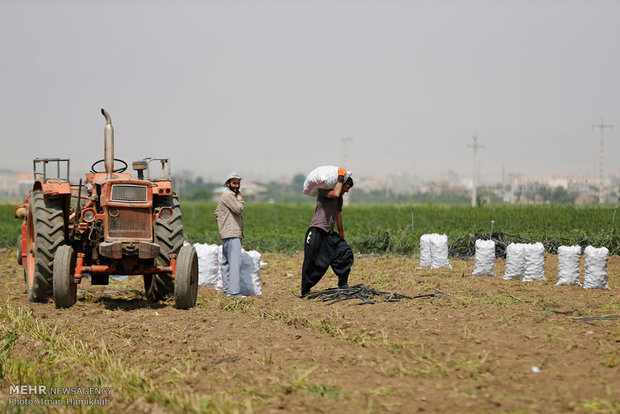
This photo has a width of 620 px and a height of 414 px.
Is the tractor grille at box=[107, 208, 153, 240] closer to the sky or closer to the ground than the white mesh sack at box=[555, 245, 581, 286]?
closer to the sky

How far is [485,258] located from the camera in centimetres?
1104

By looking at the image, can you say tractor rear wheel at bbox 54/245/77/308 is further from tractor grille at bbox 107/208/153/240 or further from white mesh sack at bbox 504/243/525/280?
white mesh sack at bbox 504/243/525/280

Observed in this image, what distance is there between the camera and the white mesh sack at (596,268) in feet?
30.6

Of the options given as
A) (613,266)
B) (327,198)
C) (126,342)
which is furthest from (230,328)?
(613,266)

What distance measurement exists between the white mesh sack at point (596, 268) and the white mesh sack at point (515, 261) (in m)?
1.20

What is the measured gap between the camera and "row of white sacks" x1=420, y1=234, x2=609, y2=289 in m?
9.41

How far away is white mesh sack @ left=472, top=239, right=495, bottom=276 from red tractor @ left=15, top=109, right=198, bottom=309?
181 inches

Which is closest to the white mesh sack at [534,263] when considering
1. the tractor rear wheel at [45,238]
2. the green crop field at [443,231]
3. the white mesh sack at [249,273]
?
the white mesh sack at [249,273]

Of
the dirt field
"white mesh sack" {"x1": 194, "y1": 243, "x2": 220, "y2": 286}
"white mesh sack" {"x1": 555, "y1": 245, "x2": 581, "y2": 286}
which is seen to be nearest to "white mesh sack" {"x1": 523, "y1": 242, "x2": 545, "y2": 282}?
"white mesh sack" {"x1": 555, "y1": 245, "x2": 581, "y2": 286}

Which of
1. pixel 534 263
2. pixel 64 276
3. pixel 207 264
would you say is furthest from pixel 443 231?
pixel 64 276

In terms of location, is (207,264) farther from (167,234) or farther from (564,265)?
(564,265)

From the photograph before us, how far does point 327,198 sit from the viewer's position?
9.49m

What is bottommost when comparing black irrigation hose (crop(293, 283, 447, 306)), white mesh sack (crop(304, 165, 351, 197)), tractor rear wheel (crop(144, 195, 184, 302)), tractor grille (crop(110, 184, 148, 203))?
black irrigation hose (crop(293, 283, 447, 306))

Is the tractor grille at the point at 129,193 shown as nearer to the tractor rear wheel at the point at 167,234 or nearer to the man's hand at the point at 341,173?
the tractor rear wheel at the point at 167,234
